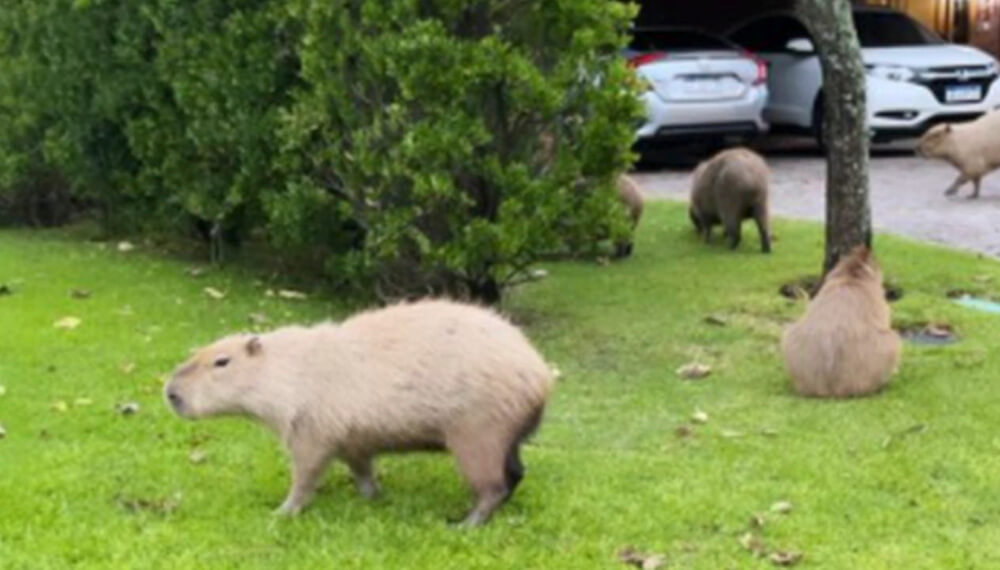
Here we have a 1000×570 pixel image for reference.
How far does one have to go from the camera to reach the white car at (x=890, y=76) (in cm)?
1730

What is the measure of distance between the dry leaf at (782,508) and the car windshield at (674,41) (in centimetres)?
1259

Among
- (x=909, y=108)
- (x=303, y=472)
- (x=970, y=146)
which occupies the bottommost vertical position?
(x=909, y=108)

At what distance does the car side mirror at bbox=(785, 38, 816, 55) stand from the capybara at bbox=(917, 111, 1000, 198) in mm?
4597

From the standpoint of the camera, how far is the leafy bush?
7.75 metres

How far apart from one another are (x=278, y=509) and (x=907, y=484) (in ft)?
7.52

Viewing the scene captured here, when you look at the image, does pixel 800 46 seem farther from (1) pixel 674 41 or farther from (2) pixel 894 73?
(1) pixel 674 41

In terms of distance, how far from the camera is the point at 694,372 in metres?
7.39

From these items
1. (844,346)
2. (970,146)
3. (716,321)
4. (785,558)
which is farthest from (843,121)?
(970,146)

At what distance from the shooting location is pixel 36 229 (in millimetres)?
12688

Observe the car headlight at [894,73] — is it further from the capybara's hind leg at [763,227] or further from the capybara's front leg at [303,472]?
the capybara's front leg at [303,472]

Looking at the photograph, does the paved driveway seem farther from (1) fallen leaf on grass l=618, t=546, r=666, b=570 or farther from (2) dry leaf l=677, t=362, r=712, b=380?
(1) fallen leaf on grass l=618, t=546, r=666, b=570

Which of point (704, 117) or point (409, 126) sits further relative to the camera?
point (704, 117)

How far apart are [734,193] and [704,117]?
19.1 ft

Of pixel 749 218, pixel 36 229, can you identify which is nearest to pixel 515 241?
pixel 749 218
